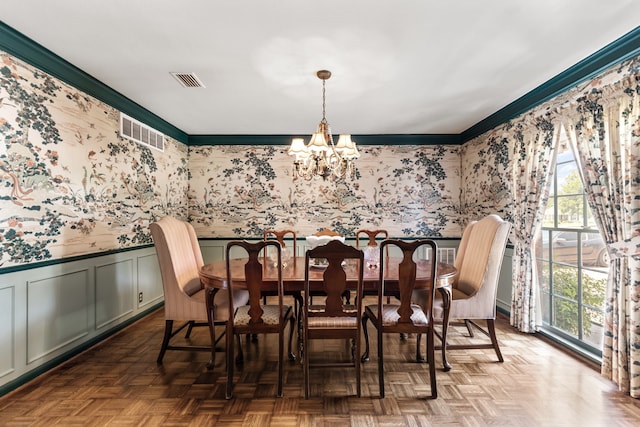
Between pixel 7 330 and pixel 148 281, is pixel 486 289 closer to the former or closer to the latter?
pixel 7 330

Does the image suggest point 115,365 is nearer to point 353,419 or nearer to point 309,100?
point 353,419

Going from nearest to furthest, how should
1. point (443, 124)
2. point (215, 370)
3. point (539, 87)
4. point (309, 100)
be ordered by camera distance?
point (215, 370)
point (539, 87)
point (309, 100)
point (443, 124)

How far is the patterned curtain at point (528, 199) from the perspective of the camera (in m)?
3.01

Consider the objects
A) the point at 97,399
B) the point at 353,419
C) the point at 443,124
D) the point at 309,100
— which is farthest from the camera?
the point at 443,124

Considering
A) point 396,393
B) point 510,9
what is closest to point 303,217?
point 396,393

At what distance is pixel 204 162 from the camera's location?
4871 mm

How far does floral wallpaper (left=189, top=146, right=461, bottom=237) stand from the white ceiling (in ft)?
4.43

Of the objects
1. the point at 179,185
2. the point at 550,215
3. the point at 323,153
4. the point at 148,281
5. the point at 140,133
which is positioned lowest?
the point at 148,281

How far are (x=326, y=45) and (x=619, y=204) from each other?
A: 2.32 m

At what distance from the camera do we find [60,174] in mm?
2529

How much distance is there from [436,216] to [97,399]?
4.42 m

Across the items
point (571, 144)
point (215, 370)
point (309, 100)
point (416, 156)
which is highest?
point (309, 100)

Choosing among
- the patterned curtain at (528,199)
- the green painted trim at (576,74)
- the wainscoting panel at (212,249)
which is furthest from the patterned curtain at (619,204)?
the wainscoting panel at (212,249)

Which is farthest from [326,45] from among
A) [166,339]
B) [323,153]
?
[166,339]
